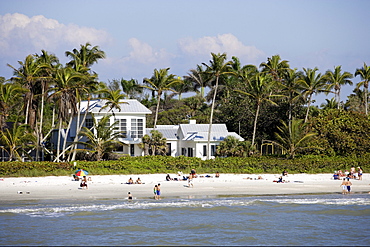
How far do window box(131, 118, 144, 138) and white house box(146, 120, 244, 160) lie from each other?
8.08 feet

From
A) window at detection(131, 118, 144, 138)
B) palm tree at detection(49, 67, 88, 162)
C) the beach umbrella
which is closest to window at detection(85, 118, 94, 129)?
window at detection(131, 118, 144, 138)

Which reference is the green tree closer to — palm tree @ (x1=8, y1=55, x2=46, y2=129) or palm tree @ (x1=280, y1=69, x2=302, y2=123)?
palm tree @ (x1=280, y1=69, x2=302, y2=123)

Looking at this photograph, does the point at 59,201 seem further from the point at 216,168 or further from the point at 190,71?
the point at 190,71

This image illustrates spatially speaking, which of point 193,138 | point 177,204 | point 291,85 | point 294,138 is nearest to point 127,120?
point 193,138

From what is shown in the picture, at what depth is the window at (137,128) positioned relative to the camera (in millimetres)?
47938

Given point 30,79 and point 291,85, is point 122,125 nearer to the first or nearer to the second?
point 30,79

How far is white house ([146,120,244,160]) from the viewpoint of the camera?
47688mm

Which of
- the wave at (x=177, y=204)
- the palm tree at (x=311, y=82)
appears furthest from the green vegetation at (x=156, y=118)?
the wave at (x=177, y=204)

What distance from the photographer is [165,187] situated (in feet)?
110

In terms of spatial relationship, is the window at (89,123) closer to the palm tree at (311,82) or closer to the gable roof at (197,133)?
the gable roof at (197,133)

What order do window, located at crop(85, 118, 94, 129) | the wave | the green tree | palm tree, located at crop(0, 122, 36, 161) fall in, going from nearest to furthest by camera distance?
the wave < palm tree, located at crop(0, 122, 36, 161) < the green tree < window, located at crop(85, 118, 94, 129)

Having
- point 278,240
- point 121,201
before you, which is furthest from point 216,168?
point 278,240

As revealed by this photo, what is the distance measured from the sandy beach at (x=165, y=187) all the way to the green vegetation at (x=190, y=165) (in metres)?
0.92

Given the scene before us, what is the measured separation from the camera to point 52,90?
41.3 m
